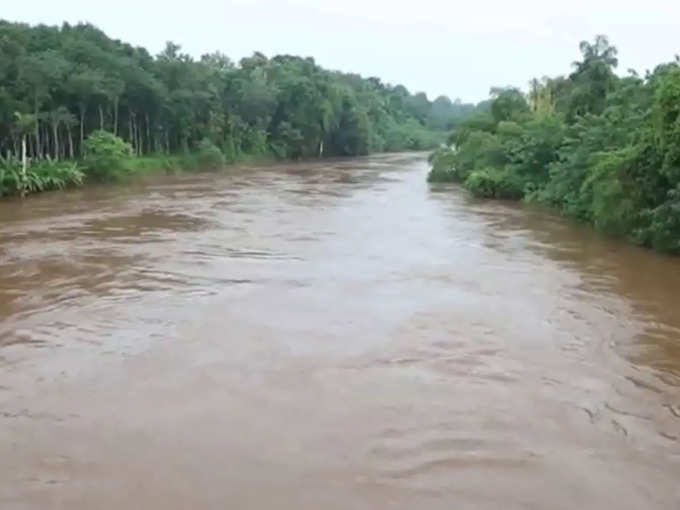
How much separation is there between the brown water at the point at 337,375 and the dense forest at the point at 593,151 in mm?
1052

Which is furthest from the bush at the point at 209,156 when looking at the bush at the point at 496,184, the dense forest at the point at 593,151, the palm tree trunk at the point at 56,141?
the bush at the point at 496,184

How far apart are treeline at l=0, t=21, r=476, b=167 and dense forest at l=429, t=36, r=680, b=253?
553 inches

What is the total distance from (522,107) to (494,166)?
29.9ft

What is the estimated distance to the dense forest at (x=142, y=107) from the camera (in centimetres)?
2745

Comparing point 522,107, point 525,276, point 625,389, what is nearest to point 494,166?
point 522,107

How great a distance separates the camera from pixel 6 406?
21.5 ft

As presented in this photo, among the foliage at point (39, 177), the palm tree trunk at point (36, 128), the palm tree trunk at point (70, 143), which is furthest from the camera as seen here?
the palm tree trunk at point (70, 143)

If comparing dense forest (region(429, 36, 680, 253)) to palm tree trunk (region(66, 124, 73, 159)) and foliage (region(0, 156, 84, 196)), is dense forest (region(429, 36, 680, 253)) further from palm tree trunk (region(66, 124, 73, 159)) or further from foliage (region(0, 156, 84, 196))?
palm tree trunk (region(66, 124, 73, 159))

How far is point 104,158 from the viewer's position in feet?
101

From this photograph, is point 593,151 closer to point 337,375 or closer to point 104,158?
point 337,375

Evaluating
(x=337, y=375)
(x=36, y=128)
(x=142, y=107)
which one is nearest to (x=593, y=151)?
(x=337, y=375)

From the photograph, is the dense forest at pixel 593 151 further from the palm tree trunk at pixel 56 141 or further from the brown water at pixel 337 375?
the palm tree trunk at pixel 56 141

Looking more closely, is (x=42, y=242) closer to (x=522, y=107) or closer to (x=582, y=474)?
(x=582, y=474)

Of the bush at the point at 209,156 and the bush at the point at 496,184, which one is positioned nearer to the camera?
the bush at the point at 496,184
